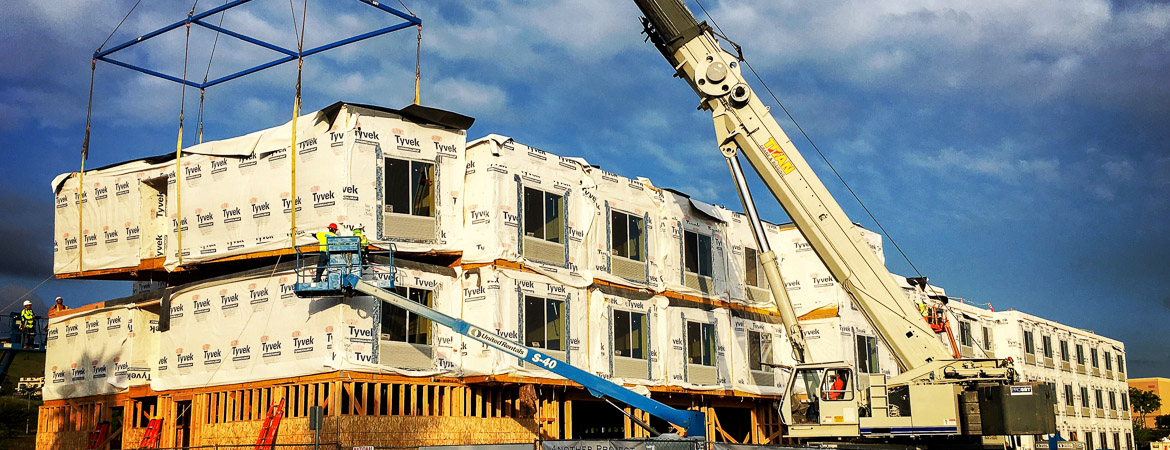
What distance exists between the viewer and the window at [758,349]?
37562mm

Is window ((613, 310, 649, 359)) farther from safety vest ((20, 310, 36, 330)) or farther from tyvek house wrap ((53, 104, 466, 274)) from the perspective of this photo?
safety vest ((20, 310, 36, 330))

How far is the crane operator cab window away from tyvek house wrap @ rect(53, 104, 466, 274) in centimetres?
1057

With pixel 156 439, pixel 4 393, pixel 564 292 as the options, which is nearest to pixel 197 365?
pixel 156 439

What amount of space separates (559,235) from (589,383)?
7101 millimetres

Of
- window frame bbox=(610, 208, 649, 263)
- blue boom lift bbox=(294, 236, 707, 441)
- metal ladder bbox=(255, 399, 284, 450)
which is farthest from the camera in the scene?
window frame bbox=(610, 208, 649, 263)

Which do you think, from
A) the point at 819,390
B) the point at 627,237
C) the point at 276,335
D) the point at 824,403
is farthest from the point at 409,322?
the point at 824,403

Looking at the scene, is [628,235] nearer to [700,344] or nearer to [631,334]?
[631,334]

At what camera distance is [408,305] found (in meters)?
24.3

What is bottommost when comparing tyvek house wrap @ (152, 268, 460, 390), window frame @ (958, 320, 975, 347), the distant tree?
the distant tree

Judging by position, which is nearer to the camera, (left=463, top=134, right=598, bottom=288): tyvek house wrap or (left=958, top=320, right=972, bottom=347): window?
(left=463, top=134, right=598, bottom=288): tyvek house wrap

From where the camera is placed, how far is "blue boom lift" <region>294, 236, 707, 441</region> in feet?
79.9

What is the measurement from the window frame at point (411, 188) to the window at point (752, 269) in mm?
14011

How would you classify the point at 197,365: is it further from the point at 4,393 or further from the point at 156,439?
the point at 4,393

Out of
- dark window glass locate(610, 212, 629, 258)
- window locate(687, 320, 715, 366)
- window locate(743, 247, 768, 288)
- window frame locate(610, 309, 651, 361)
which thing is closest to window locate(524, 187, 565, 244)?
dark window glass locate(610, 212, 629, 258)
